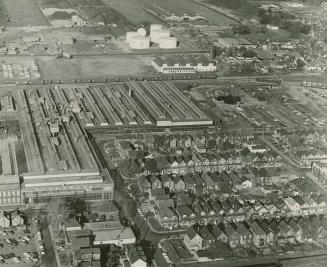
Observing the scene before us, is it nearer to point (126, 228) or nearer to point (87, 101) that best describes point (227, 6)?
point (87, 101)

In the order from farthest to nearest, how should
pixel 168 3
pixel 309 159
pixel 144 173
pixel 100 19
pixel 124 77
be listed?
pixel 168 3, pixel 100 19, pixel 124 77, pixel 309 159, pixel 144 173

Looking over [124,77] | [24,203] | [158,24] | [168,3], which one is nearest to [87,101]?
[124,77]

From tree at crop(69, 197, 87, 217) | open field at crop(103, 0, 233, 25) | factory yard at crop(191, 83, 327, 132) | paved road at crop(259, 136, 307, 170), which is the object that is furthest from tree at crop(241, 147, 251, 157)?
open field at crop(103, 0, 233, 25)

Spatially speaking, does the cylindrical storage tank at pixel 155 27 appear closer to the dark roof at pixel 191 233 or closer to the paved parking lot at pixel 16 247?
the dark roof at pixel 191 233

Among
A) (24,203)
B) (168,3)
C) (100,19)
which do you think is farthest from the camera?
(168,3)

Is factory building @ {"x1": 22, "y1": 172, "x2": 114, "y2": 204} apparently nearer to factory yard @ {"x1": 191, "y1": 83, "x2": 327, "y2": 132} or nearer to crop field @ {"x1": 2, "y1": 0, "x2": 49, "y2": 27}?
factory yard @ {"x1": 191, "y1": 83, "x2": 327, "y2": 132}

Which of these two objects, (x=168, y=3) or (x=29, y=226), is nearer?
(x=29, y=226)

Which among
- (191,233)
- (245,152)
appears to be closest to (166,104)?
(245,152)
